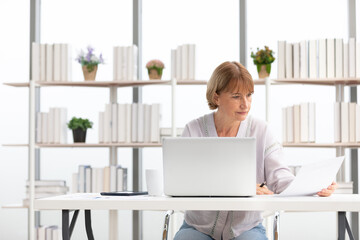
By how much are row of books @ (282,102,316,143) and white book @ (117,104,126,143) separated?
50.3 inches

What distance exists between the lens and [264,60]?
4.70 meters

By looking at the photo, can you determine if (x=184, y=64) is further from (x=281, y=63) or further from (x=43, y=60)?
(x=43, y=60)

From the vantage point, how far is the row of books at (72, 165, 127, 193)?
4844 millimetres

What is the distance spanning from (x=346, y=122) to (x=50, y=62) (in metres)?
2.42

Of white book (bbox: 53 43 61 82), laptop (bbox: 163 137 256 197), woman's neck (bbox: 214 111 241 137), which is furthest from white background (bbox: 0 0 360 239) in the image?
laptop (bbox: 163 137 256 197)

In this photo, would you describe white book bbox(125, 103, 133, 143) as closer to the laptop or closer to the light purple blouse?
the light purple blouse

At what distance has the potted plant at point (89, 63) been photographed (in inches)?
192

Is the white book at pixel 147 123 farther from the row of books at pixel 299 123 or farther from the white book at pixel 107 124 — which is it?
the row of books at pixel 299 123

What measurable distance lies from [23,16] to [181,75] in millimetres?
1730

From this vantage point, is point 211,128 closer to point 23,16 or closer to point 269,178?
point 269,178

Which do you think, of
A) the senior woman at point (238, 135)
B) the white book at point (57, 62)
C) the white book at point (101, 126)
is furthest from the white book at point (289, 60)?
the senior woman at point (238, 135)

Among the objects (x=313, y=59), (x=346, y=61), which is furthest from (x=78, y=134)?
(x=346, y=61)

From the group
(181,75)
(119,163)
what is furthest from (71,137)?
(181,75)

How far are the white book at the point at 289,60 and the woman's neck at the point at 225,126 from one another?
2004 millimetres
